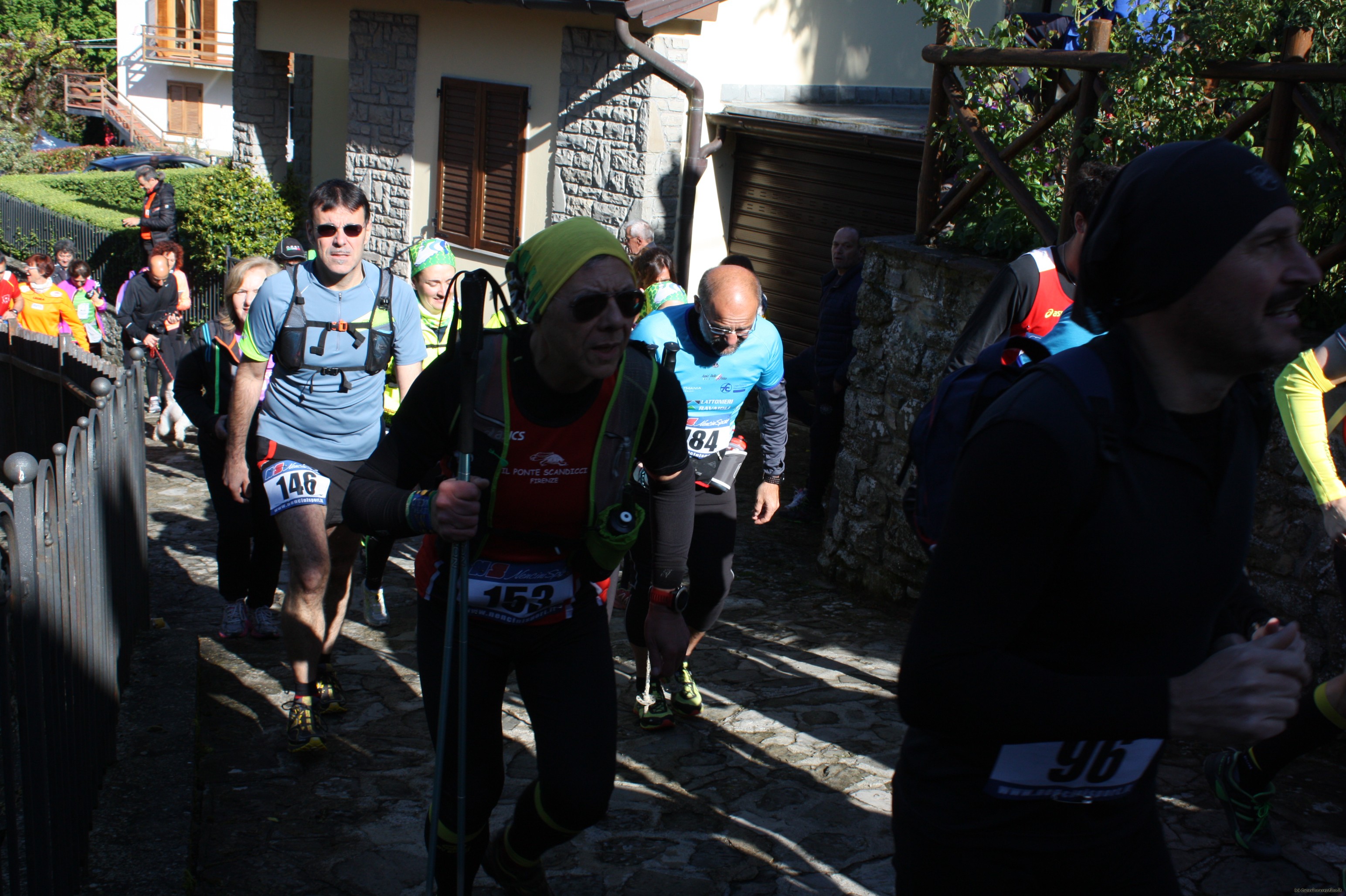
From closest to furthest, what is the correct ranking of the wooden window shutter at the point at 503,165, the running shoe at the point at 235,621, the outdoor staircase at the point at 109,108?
the running shoe at the point at 235,621 → the wooden window shutter at the point at 503,165 → the outdoor staircase at the point at 109,108

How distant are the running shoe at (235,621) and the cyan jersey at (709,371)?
8.13 feet

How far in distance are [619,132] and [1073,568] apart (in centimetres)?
1072

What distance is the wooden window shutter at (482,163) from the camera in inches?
501

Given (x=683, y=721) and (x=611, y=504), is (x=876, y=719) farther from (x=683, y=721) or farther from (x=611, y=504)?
(x=611, y=504)

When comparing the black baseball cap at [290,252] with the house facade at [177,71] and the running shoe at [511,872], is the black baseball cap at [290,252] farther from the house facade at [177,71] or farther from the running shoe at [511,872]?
the house facade at [177,71]

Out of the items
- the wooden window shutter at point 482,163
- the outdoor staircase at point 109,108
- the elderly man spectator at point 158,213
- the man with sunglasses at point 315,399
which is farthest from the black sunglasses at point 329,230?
the outdoor staircase at point 109,108

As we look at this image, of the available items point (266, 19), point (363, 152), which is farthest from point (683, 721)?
point (266, 19)

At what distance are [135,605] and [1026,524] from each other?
4.65 meters

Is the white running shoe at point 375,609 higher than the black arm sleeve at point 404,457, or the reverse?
the black arm sleeve at point 404,457

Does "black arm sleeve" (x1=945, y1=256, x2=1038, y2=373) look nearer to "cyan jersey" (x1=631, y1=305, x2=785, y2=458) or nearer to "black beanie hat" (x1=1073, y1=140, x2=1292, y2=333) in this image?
"cyan jersey" (x1=631, y1=305, x2=785, y2=458)

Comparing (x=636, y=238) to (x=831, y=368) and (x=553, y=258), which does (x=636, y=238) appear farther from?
(x=553, y=258)

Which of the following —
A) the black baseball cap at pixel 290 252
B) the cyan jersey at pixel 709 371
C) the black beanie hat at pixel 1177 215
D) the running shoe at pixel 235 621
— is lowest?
the running shoe at pixel 235 621

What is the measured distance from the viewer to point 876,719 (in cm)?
495

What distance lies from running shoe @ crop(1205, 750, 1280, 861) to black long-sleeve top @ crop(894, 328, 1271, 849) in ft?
7.72
